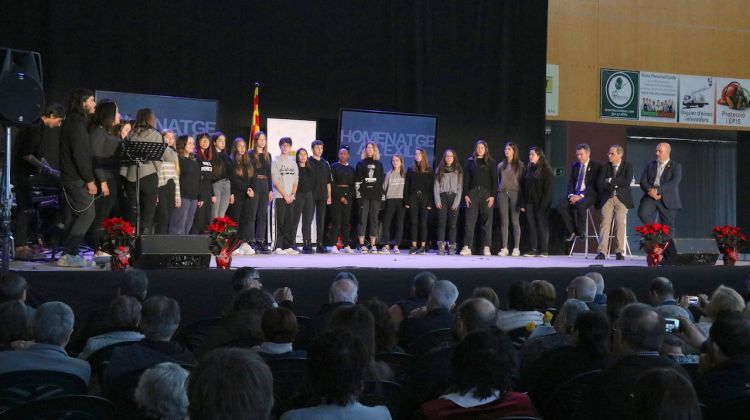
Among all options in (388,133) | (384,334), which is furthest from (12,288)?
(388,133)

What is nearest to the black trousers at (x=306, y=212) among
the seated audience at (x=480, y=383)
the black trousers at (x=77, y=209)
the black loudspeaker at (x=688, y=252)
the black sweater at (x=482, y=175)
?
the black sweater at (x=482, y=175)

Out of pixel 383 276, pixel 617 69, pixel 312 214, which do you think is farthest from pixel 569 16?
pixel 383 276

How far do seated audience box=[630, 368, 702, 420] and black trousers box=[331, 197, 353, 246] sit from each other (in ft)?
33.9

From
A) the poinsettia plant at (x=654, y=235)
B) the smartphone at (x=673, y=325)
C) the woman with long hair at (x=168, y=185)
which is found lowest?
the smartphone at (x=673, y=325)

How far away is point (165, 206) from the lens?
9516mm

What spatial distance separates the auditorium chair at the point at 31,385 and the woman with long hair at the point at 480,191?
32.2ft

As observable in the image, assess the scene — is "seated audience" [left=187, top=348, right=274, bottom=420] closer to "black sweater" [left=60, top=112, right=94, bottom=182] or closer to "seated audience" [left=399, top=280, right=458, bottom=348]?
"seated audience" [left=399, top=280, right=458, bottom=348]

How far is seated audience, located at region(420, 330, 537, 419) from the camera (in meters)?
2.88

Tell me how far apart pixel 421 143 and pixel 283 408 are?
11375mm

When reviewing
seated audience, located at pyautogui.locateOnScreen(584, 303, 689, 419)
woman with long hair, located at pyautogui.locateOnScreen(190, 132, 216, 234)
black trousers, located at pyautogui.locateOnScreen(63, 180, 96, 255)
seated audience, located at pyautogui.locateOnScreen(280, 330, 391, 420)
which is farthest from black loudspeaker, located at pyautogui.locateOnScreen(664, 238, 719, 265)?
seated audience, located at pyautogui.locateOnScreen(280, 330, 391, 420)

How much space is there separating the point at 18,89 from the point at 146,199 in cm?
189

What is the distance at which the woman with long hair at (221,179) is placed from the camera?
11.2m

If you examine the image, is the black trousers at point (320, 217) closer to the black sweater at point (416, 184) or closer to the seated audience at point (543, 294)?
the black sweater at point (416, 184)

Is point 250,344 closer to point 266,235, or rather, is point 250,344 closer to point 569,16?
point 266,235
